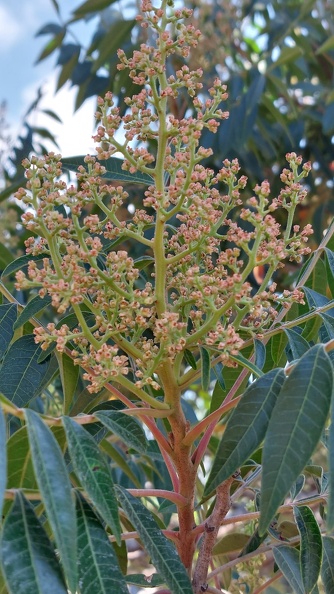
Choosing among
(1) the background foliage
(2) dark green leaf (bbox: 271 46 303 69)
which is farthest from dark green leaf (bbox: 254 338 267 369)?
(2) dark green leaf (bbox: 271 46 303 69)

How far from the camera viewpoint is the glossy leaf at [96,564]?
61 centimetres

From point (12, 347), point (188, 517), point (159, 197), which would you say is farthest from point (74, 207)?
point (188, 517)

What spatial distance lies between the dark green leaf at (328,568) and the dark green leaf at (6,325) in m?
0.46

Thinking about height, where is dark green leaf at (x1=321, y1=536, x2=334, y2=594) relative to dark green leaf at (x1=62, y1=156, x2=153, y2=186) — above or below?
below

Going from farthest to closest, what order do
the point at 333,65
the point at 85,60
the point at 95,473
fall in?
the point at 333,65
the point at 85,60
the point at 95,473

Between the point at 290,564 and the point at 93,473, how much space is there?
36 cm

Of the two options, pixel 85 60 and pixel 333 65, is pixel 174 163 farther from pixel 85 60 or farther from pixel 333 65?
pixel 333 65

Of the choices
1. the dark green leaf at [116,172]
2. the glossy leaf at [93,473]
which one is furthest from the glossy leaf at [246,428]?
the dark green leaf at [116,172]

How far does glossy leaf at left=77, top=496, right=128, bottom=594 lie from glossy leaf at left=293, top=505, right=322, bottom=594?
26cm

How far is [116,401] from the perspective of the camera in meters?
0.92

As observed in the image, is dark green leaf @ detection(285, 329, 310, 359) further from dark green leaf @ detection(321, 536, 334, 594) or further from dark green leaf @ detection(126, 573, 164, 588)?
dark green leaf @ detection(126, 573, 164, 588)

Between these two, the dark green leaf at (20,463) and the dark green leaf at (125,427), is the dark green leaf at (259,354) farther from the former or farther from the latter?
the dark green leaf at (20,463)

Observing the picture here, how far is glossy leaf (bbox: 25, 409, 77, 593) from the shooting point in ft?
1.86

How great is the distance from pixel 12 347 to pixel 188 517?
0.29 metres
